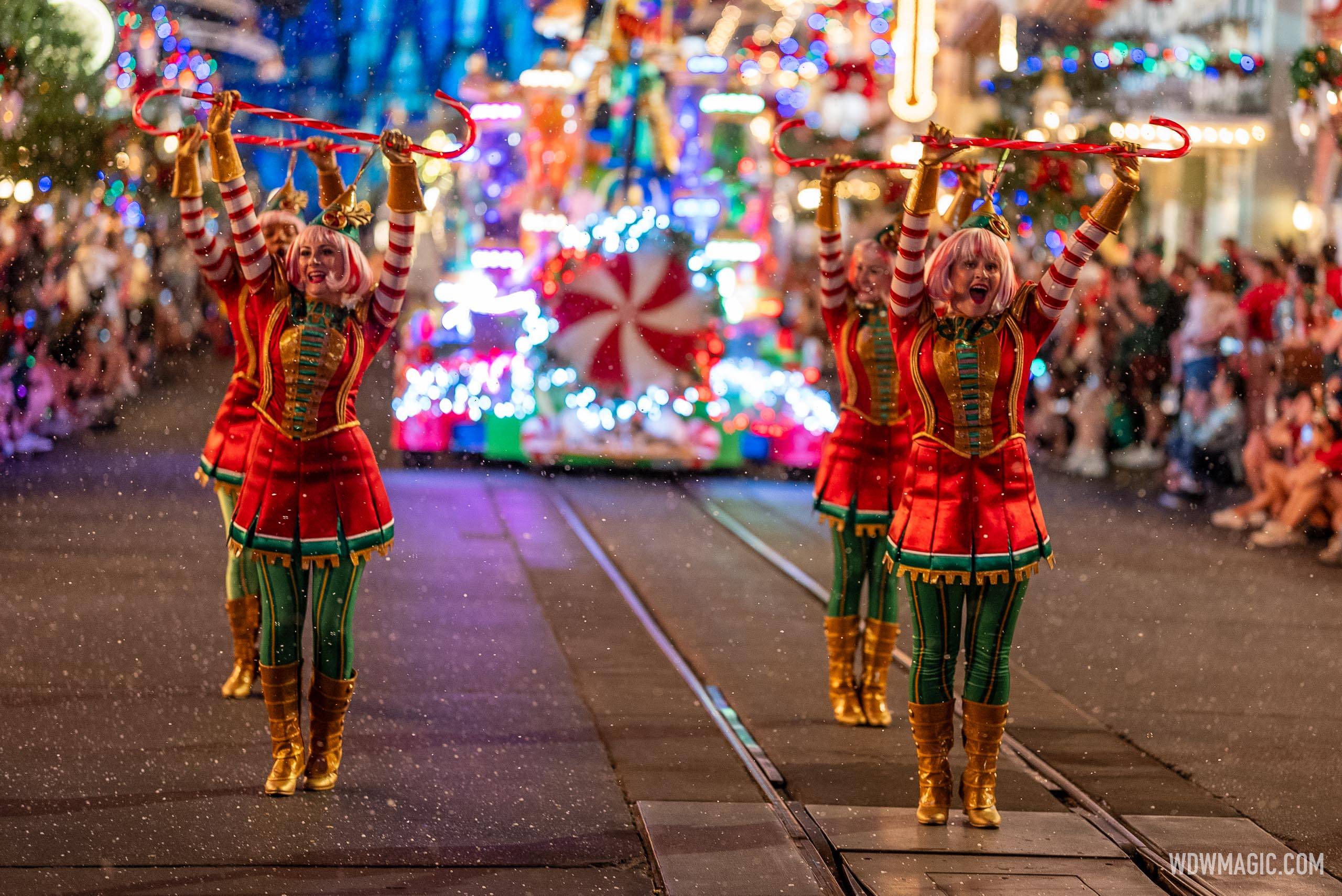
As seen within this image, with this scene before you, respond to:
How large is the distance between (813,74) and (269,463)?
13573 mm

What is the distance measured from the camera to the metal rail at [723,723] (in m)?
4.91

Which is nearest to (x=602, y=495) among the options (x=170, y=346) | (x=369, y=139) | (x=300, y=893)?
(x=369, y=139)

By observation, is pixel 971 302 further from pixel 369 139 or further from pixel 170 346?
pixel 170 346

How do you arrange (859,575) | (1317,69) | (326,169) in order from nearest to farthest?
1. (326,169)
2. (859,575)
3. (1317,69)

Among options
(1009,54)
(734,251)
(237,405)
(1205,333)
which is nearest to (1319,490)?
(1205,333)

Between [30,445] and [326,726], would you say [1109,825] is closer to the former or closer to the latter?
[326,726]

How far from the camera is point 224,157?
5305mm

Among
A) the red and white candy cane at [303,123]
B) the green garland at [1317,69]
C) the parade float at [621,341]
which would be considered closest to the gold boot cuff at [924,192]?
the red and white candy cane at [303,123]

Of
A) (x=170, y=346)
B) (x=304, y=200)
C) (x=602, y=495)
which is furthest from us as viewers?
(x=170, y=346)

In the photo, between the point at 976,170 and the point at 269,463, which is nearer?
the point at 269,463

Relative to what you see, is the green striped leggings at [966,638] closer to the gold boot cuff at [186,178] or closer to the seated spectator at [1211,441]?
the gold boot cuff at [186,178]

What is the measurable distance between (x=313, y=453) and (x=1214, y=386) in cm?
1027

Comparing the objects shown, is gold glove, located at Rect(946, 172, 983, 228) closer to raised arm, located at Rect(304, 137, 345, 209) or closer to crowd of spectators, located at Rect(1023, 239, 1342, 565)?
raised arm, located at Rect(304, 137, 345, 209)

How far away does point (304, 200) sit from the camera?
21.6ft
